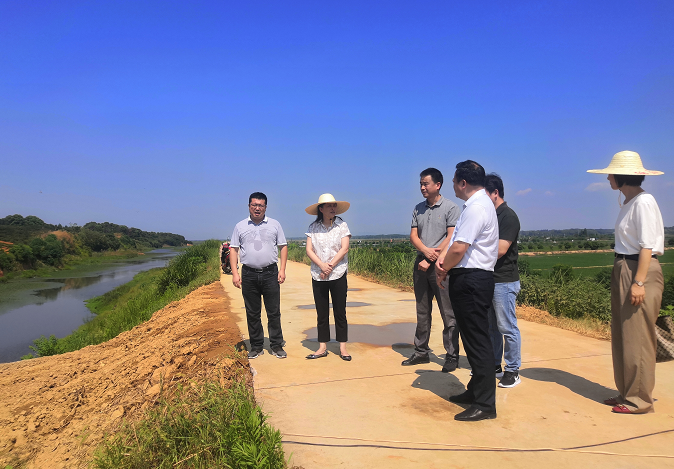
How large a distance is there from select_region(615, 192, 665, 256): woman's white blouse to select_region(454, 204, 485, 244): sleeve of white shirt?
124 cm

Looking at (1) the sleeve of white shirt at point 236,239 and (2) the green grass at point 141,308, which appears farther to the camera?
(2) the green grass at point 141,308

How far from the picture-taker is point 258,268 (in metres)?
5.48

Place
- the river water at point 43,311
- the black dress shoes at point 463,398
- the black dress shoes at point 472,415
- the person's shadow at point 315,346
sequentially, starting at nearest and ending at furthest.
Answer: the black dress shoes at point 472,415
the black dress shoes at point 463,398
the person's shadow at point 315,346
the river water at point 43,311

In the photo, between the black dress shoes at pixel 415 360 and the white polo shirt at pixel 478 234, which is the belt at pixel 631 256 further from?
the black dress shoes at pixel 415 360

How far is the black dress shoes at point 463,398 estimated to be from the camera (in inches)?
148

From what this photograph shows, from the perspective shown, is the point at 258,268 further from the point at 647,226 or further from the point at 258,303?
the point at 647,226

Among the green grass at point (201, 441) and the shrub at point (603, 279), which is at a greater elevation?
the green grass at point (201, 441)

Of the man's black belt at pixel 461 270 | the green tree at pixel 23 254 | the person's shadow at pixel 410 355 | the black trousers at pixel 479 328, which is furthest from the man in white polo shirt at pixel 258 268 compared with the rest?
the green tree at pixel 23 254

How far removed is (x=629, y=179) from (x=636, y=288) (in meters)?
0.92

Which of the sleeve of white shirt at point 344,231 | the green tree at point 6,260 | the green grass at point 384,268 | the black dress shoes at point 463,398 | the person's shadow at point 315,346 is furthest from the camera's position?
the green tree at point 6,260

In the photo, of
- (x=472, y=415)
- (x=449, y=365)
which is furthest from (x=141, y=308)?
(x=472, y=415)

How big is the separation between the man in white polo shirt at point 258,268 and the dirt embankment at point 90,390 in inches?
18.9

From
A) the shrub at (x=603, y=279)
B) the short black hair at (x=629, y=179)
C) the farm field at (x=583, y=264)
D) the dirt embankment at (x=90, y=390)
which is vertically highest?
the short black hair at (x=629, y=179)

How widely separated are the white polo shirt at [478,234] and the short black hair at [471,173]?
0.67ft
